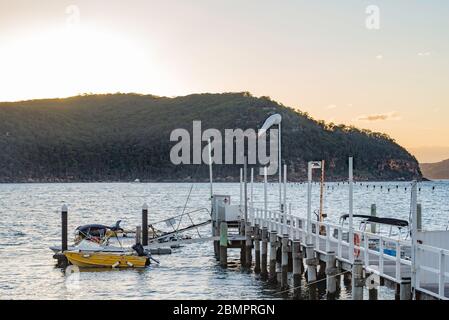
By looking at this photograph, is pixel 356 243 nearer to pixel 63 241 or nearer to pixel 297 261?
pixel 297 261

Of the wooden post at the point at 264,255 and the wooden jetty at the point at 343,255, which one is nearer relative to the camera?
the wooden jetty at the point at 343,255

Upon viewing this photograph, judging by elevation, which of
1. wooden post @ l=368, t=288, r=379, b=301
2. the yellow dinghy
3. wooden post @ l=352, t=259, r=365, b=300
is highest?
wooden post @ l=352, t=259, r=365, b=300

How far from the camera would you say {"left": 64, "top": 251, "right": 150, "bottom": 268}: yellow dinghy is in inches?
1464

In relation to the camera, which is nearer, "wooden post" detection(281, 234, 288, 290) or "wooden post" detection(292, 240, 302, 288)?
"wooden post" detection(292, 240, 302, 288)

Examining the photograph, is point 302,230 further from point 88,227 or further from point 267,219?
point 88,227

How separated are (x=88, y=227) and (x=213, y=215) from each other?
429 inches

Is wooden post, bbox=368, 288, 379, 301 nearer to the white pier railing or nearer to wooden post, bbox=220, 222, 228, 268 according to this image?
the white pier railing

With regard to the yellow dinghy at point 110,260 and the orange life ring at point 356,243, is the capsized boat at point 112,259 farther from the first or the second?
the orange life ring at point 356,243

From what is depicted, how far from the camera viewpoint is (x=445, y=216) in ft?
342

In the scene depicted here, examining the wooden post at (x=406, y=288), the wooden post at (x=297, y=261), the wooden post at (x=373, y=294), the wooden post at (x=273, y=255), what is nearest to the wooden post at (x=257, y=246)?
the wooden post at (x=273, y=255)

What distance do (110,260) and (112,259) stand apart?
0.12 metres

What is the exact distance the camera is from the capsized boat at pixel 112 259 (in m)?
37.2

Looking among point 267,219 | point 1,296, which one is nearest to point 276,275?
point 267,219

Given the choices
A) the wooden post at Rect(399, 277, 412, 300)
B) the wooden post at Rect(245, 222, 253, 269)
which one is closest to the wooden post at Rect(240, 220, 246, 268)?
the wooden post at Rect(245, 222, 253, 269)
